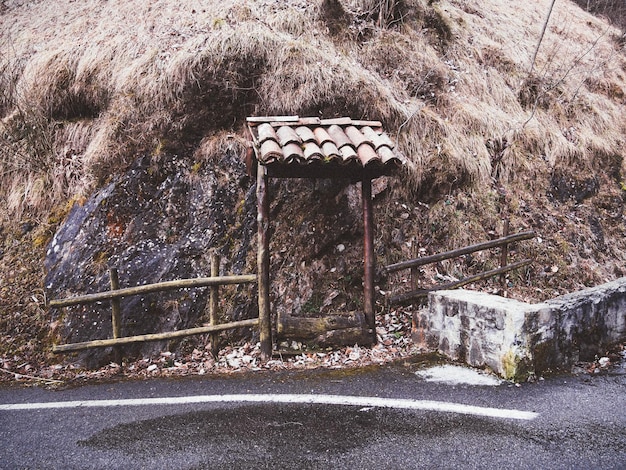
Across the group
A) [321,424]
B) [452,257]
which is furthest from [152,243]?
[452,257]

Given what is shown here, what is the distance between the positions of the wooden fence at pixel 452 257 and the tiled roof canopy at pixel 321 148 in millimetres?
1616

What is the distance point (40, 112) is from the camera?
782 centimetres

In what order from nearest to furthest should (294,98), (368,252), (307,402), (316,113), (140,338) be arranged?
1. (307,402)
2. (140,338)
3. (368,252)
4. (294,98)
5. (316,113)

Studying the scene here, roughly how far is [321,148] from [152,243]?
2937 millimetres

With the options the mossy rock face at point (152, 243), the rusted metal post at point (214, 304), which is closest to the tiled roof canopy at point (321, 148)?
the rusted metal post at point (214, 304)

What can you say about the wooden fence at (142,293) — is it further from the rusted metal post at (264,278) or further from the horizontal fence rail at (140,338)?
the rusted metal post at (264,278)

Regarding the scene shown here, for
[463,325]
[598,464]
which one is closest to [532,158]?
[463,325]


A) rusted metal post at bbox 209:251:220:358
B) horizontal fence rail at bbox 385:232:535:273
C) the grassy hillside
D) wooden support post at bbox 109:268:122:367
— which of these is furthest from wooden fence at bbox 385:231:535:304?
wooden support post at bbox 109:268:122:367

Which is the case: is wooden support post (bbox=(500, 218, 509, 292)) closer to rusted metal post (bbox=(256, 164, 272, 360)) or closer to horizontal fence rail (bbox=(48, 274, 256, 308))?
rusted metal post (bbox=(256, 164, 272, 360))

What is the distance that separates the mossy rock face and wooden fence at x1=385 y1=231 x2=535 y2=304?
219cm

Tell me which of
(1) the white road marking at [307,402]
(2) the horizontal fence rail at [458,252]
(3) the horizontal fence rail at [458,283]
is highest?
(2) the horizontal fence rail at [458,252]

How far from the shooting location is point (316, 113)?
24.9 ft

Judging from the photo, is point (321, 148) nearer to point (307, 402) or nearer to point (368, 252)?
point (368, 252)

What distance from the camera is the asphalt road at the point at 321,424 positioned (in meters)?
3.12
